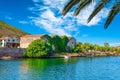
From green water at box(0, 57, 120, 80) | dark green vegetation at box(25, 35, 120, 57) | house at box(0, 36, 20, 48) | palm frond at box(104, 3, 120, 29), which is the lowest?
green water at box(0, 57, 120, 80)

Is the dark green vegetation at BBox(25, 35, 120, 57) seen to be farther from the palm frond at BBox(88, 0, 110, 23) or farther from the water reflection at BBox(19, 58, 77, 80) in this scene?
the palm frond at BBox(88, 0, 110, 23)

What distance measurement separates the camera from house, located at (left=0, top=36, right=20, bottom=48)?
509ft

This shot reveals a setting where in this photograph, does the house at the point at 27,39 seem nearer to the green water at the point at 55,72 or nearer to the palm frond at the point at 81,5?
the green water at the point at 55,72

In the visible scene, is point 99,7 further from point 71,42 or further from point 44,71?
point 71,42

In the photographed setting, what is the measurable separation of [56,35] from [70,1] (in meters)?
129

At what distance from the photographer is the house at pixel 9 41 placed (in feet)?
509

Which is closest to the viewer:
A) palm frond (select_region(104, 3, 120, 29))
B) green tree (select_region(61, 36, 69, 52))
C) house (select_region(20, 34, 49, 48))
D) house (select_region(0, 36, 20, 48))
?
palm frond (select_region(104, 3, 120, 29))

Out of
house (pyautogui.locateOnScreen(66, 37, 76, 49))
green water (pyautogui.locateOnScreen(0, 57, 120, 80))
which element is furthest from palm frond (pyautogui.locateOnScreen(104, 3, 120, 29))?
house (pyautogui.locateOnScreen(66, 37, 76, 49))

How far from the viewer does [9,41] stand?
156625mm

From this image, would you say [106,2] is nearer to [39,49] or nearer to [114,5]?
[114,5]

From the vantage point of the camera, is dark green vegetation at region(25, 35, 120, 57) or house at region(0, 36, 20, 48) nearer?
dark green vegetation at region(25, 35, 120, 57)

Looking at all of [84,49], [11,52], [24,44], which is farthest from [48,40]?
[84,49]

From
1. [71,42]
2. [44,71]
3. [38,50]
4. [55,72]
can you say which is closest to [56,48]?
[71,42]

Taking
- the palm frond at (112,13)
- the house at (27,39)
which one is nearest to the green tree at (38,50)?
the house at (27,39)
